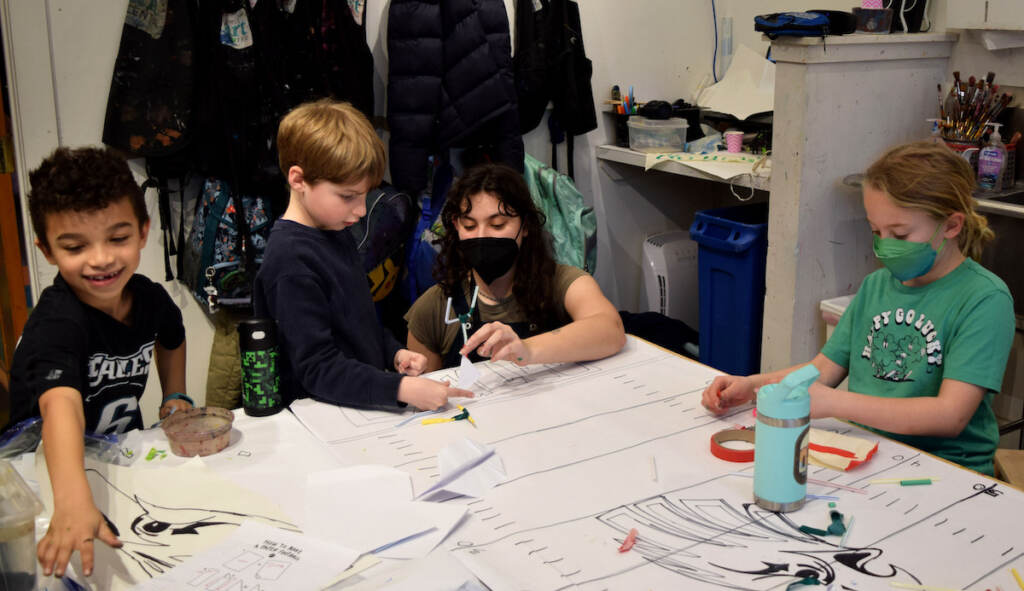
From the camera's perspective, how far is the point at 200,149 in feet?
9.57

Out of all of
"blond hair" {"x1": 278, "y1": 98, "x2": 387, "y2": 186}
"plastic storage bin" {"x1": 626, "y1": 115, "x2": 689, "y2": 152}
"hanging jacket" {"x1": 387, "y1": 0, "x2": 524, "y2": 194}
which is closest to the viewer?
"blond hair" {"x1": 278, "y1": 98, "x2": 387, "y2": 186}

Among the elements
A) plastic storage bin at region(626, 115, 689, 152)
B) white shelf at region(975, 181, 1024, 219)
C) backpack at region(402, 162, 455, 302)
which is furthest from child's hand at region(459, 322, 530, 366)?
plastic storage bin at region(626, 115, 689, 152)

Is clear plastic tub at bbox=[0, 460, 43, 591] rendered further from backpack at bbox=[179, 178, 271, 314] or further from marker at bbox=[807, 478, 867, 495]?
backpack at bbox=[179, 178, 271, 314]

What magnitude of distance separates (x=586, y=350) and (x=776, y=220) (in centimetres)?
119

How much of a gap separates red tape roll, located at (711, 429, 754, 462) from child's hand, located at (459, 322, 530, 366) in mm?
434

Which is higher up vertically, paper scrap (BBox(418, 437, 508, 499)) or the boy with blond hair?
the boy with blond hair

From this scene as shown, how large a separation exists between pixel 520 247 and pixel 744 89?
2049mm

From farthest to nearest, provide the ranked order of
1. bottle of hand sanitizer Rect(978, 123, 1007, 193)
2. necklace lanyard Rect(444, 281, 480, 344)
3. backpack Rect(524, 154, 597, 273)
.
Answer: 1. backpack Rect(524, 154, 597, 273)
2. bottle of hand sanitizer Rect(978, 123, 1007, 193)
3. necklace lanyard Rect(444, 281, 480, 344)

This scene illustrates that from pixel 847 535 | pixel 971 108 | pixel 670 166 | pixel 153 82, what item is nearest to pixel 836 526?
pixel 847 535

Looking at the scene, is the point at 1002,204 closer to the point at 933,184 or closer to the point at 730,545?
the point at 933,184

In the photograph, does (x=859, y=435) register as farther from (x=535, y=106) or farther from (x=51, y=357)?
(x=535, y=106)

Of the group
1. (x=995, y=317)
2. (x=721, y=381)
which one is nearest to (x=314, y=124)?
(x=721, y=381)

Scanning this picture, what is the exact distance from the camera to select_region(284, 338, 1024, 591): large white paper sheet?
1.06m

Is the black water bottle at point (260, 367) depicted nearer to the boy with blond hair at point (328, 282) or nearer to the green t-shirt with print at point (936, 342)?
the boy with blond hair at point (328, 282)
